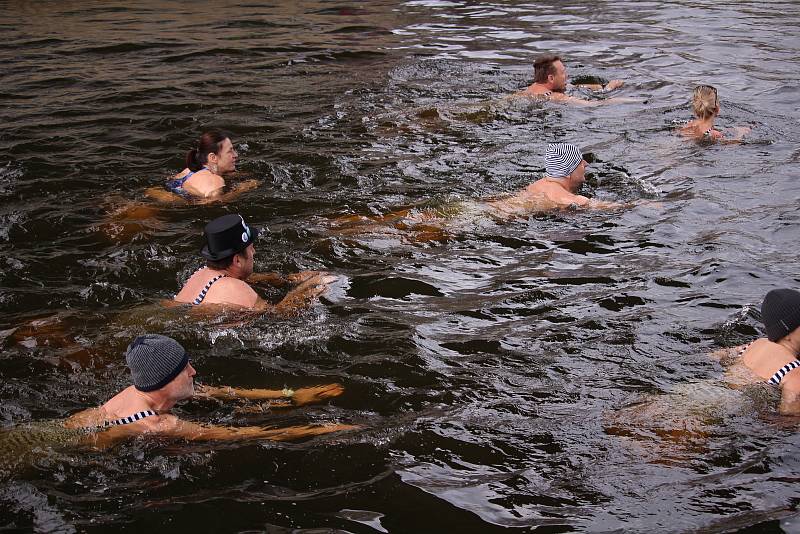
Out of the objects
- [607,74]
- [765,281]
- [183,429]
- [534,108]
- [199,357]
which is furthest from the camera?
[607,74]

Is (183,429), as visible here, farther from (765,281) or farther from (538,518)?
(765,281)

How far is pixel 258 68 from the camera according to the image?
1709cm

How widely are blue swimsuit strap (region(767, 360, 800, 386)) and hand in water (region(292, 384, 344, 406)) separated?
3.08 m

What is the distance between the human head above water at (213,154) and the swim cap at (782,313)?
682 cm

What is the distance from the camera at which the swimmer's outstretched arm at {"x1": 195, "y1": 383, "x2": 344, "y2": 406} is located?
20.6 feet

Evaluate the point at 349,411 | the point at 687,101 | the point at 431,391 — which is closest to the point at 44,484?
the point at 349,411

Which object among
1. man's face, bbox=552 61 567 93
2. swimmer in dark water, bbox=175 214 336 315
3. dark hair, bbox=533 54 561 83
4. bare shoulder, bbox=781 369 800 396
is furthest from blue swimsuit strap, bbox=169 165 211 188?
bare shoulder, bbox=781 369 800 396

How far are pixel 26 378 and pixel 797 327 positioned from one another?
5724 millimetres

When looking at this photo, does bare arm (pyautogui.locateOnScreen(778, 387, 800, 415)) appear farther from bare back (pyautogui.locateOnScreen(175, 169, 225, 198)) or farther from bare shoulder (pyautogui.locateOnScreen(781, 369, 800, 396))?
bare back (pyautogui.locateOnScreen(175, 169, 225, 198))

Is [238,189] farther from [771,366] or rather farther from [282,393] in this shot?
[771,366]

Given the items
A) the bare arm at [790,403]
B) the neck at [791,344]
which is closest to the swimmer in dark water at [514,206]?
the neck at [791,344]

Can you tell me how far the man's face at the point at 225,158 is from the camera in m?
10.8

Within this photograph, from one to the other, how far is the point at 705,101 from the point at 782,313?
6072 millimetres

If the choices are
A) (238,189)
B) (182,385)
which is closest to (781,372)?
(182,385)
